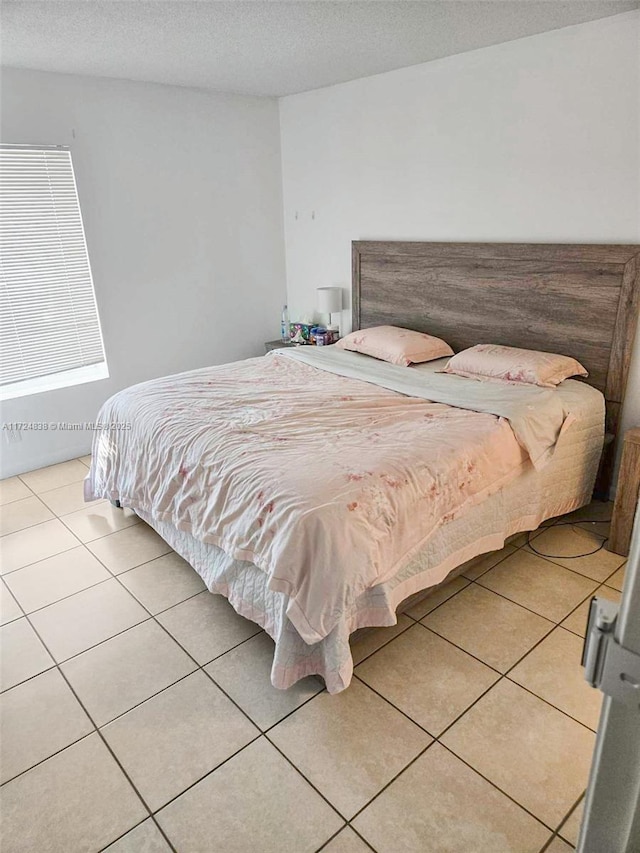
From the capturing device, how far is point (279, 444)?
230cm

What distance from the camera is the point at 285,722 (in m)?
1.82

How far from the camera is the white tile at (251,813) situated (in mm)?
1472

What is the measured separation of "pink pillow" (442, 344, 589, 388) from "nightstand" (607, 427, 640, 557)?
470mm

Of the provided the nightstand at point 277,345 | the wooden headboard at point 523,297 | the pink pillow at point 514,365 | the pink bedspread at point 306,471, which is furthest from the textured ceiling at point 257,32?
the nightstand at point 277,345

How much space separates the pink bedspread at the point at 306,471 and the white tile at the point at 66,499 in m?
0.27

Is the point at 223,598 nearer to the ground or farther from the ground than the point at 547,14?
nearer to the ground

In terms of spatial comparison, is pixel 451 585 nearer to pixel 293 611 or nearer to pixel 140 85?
pixel 293 611

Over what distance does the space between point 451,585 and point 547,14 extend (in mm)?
2650

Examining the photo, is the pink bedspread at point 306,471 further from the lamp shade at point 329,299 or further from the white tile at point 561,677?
the lamp shade at point 329,299

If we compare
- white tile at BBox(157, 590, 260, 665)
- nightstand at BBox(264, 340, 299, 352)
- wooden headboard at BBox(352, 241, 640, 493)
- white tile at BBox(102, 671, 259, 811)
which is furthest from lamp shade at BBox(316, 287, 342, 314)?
white tile at BBox(102, 671, 259, 811)

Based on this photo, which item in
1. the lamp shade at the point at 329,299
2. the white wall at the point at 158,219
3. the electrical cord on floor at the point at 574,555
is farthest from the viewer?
the lamp shade at the point at 329,299

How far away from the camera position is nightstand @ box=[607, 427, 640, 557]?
2469 mm

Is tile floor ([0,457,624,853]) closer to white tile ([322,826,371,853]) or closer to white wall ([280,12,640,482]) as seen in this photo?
white tile ([322,826,371,853])

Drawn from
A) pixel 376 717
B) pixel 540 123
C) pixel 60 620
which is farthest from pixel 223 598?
pixel 540 123
